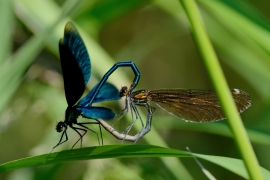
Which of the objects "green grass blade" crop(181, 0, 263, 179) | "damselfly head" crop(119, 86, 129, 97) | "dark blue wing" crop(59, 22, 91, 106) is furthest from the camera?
"damselfly head" crop(119, 86, 129, 97)

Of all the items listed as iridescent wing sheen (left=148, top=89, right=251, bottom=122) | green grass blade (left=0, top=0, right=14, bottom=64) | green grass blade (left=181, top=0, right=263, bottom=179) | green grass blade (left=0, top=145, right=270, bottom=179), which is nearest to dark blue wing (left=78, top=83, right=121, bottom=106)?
iridescent wing sheen (left=148, top=89, right=251, bottom=122)

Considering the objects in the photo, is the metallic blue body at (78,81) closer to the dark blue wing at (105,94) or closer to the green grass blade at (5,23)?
the dark blue wing at (105,94)

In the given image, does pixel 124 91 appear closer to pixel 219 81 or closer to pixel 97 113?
pixel 97 113

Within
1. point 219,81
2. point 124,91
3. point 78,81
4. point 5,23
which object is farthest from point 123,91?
point 219,81

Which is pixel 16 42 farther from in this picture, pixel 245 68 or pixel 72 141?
pixel 245 68

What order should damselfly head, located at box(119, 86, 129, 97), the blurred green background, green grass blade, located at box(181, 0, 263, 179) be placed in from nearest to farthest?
green grass blade, located at box(181, 0, 263, 179) < the blurred green background < damselfly head, located at box(119, 86, 129, 97)

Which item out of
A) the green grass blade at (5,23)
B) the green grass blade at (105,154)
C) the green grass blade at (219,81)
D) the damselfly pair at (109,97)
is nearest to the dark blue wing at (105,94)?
the damselfly pair at (109,97)

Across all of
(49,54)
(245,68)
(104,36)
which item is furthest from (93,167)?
(104,36)

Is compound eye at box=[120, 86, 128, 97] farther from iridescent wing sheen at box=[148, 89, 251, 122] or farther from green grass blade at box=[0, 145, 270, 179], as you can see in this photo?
green grass blade at box=[0, 145, 270, 179]
